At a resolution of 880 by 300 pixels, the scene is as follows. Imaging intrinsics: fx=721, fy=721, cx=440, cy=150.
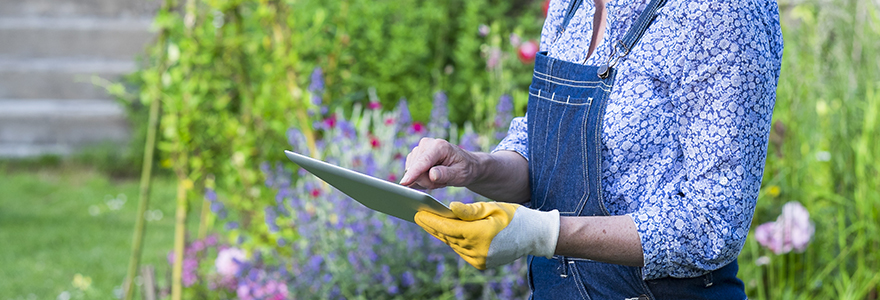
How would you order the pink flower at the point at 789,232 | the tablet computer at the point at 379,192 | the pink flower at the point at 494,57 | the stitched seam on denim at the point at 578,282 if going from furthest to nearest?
the pink flower at the point at 494,57, the pink flower at the point at 789,232, the stitched seam on denim at the point at 578,282, the tablet computer at the point at 379,192

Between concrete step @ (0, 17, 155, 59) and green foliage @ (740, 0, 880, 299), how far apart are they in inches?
220

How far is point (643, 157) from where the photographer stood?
110cm

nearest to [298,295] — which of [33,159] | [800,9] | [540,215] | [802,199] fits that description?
[540,215]

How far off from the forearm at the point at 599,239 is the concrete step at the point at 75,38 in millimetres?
6355

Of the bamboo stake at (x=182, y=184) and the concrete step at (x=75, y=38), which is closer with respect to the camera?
the bamboo stake at (x=182, y=184)

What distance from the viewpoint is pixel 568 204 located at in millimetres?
1198

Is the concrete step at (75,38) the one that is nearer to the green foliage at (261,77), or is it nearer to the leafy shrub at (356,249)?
the green foliage at (261,77)

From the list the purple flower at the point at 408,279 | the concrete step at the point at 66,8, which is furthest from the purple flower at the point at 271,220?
the concrete step at the point at 66,8

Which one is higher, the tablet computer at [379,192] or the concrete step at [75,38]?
the tablet computer at [379,192]

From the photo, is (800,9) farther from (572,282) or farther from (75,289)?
(75,289)

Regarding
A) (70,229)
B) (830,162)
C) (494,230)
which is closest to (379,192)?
(494,230)

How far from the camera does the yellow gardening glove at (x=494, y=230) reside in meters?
0.97

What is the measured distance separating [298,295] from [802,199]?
6.44 ft

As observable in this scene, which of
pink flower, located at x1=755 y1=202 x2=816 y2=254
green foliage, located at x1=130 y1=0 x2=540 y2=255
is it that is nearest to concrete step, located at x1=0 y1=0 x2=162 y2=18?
green foliage, located at x1=130 y1=0 x2=540 y2=255
